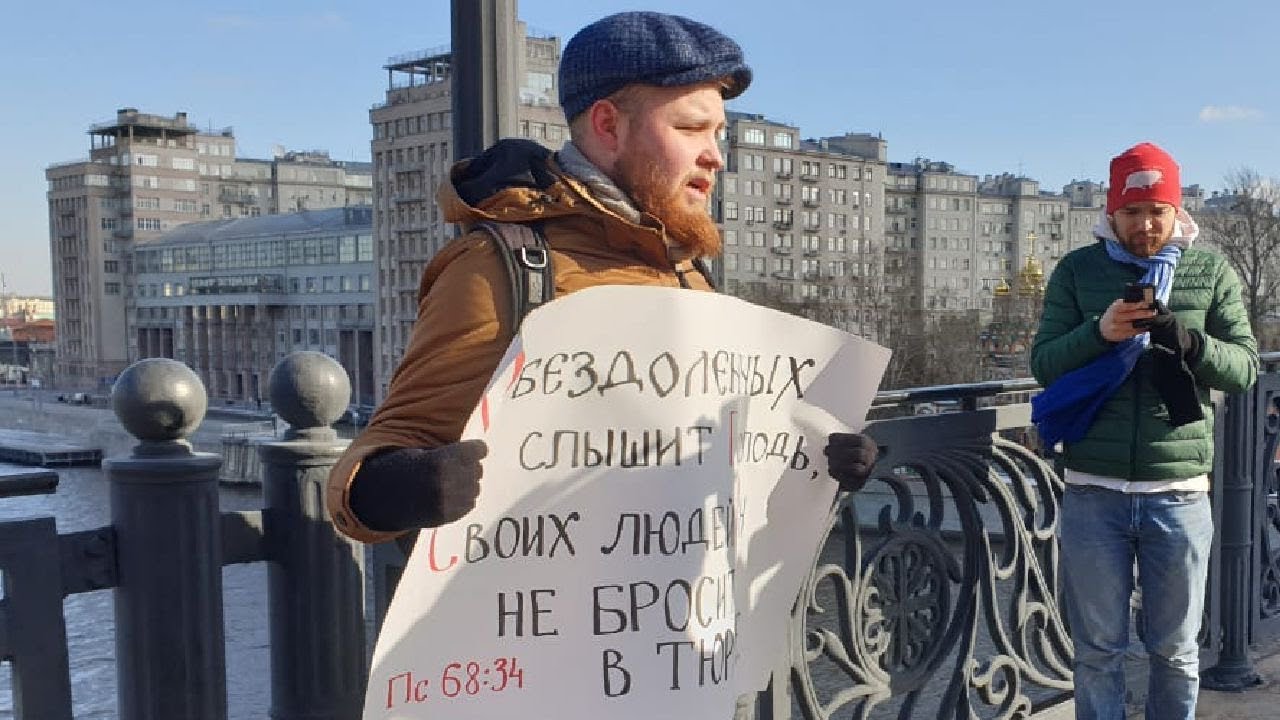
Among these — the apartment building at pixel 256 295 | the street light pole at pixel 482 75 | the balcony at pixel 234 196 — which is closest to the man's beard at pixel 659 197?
the street light pole at pixel 482 75

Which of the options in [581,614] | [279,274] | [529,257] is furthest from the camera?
[279,274]

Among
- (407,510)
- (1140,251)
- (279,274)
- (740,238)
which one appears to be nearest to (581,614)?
(407,510)

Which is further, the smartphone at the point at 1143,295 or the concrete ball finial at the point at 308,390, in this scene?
the smartphone at the point at 1143,295

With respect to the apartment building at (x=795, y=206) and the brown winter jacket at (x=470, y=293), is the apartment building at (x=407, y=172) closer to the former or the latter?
the apartment building at (x=795, y=206)

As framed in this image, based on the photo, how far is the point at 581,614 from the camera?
1.84m

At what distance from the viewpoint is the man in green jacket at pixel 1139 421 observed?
302 centimetres

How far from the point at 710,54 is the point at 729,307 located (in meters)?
0.41

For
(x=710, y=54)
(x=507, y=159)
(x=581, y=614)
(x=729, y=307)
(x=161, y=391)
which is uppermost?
(x=710, y=54)

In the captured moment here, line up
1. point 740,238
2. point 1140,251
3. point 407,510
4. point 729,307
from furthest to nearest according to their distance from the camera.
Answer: point 740,238 → point 1140,251 → point 729,307 → point 407,510

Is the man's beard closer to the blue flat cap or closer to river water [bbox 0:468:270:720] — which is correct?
the blue flat cap

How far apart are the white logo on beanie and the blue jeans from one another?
78 centimetres

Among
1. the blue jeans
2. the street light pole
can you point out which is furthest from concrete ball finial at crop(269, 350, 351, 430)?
the blue jeans

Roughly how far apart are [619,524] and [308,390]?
910 millimetres

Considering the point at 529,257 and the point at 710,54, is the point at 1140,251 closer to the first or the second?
the point at 710,54
